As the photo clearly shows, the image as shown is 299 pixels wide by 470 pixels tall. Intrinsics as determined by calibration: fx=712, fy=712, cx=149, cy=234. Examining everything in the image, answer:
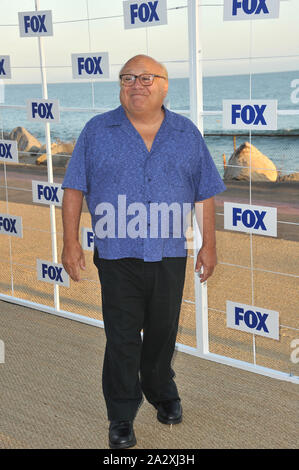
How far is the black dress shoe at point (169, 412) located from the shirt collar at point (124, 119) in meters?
1.18

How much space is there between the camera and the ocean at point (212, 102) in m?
22.1

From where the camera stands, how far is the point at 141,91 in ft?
8.54

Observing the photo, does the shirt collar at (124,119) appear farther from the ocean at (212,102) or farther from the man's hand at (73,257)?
the ocean at (212,102)

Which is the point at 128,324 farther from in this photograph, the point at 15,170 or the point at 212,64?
the point at 212,64

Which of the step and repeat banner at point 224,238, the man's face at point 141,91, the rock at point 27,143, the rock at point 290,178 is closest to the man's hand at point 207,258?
the step and repeat banner at point 224,238

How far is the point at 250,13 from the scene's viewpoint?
123 inches

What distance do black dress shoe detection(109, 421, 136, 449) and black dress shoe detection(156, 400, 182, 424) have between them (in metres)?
0.23

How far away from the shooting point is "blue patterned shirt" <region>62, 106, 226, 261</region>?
8.65ft

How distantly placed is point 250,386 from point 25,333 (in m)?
1.42

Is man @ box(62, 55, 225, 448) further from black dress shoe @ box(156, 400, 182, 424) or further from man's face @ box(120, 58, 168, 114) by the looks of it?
black dress shoe @ box(156, 400, 182, 424)

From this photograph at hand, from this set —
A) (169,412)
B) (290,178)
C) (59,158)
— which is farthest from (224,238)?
(59,158)

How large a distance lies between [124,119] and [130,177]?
0.23 meters

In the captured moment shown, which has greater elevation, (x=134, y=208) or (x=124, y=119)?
(x=124, y=119)

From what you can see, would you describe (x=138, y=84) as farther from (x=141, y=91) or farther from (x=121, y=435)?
(x=121, y=435)
